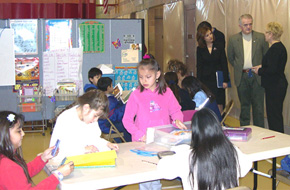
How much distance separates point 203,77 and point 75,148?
337cm

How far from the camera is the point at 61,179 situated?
7.26 feet

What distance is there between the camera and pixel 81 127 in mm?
2758

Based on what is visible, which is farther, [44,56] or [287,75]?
[44,56]

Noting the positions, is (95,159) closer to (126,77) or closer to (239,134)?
(239,134)

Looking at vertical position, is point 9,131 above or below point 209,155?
above

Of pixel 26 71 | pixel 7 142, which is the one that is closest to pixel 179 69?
pixel 26 71

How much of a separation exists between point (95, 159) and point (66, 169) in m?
0.26

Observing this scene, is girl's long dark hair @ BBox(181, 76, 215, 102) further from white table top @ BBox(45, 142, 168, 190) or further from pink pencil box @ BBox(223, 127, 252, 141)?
white table top @ BBox(45, 142, 168, 190)

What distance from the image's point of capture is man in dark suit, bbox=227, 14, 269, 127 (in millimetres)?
5379

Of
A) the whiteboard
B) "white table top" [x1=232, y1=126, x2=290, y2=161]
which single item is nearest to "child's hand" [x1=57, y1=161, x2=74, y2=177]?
"white table top" [x1=232, y1=126, x2=290, y2=161]

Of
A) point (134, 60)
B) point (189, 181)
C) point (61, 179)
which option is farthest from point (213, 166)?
point (134, 60)

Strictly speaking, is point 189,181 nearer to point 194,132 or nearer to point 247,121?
point 194,132

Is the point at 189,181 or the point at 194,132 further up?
the point at 194,132

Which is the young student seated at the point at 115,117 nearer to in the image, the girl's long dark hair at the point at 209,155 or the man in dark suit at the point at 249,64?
the man in dark suit at the point at 249,64
